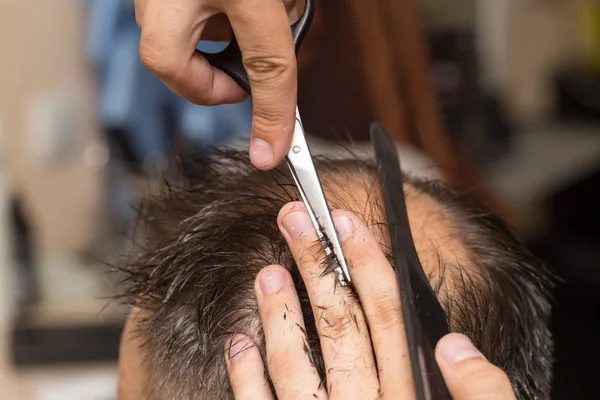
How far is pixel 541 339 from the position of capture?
2.72ft

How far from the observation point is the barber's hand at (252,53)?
596 mm

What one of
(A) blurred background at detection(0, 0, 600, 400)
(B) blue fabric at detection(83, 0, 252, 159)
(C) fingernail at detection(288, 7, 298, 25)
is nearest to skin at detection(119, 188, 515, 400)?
(C) fingernail at detection(288, 7, 298, 25)

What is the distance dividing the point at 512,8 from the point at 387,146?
309 cm

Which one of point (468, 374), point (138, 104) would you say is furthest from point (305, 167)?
point (138, 104)

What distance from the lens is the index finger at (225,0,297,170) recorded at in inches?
23.3

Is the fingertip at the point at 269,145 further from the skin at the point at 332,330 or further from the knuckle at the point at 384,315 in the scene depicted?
the knuckle at the point at 384,315

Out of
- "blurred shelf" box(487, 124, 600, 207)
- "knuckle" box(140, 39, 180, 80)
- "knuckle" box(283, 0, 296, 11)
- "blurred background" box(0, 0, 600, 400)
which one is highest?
"knuckle" box(283, 0, 296, 11)

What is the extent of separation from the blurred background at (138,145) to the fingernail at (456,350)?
530 mm

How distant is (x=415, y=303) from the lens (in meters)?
0.58

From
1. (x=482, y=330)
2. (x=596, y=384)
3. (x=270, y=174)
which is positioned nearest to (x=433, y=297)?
(x=482, y=330)

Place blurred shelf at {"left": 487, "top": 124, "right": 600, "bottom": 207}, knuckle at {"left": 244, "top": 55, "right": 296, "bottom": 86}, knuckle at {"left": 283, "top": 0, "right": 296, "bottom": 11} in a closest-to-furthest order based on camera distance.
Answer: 1. knuckle at {"left": 244, "top": 55, "right": 296, "bottom": 86}
2. knuckle at {"left": 283, "top": 0, "right": 296, "bottom": 11}
3. blurred shelf at {"left": 487, "top": 124, "right": 600, "bottom": 207}

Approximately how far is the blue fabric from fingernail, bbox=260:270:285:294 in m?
1.05

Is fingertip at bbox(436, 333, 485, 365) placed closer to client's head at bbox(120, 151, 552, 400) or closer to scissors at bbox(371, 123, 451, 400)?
scissors at bbox(371, 123, 451, 400)

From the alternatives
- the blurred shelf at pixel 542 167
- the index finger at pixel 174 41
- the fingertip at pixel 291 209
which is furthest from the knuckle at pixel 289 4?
the blurred shelf at pixel 542 167
